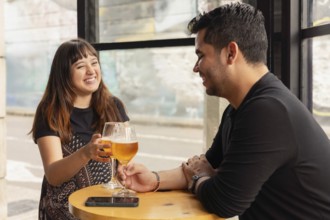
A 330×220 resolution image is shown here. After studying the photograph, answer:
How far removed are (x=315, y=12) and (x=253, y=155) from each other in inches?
43.5

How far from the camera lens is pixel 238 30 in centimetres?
133

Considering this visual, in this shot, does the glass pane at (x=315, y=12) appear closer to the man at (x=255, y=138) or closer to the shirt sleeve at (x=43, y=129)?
the man at (x=255, y=138)

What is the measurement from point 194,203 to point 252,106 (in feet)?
1.21

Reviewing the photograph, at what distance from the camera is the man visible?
3.83 ft

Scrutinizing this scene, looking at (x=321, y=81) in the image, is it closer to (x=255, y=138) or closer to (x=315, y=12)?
(x=315, y=12)

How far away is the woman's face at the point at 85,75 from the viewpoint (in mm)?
1942

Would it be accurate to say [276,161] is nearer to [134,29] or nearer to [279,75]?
[279,75]

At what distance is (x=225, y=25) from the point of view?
4.38ft

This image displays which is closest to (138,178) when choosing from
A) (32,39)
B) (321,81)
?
(321,81)

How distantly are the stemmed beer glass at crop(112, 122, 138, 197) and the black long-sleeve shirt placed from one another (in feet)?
0.92

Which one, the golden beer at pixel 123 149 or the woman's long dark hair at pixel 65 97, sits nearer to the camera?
the golden beer at pixel 123 149

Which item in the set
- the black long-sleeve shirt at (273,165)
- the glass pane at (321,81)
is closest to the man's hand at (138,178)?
the black long-sleeve shirt at (273,165)

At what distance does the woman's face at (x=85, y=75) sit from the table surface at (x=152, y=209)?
638 mm

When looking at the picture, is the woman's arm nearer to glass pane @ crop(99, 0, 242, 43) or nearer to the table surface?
the table surface
